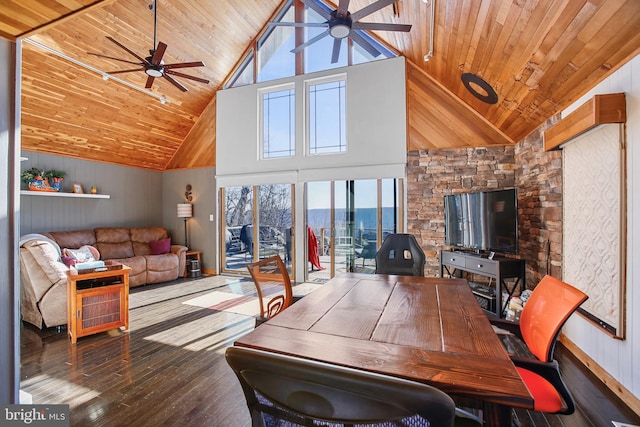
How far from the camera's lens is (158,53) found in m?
3.43

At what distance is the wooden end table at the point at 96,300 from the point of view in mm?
2977

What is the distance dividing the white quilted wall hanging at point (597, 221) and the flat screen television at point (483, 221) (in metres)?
0.57

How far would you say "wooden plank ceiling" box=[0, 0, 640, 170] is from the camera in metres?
2.04

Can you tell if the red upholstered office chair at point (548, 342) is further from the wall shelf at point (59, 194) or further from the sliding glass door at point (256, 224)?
the wall shelf at point (59, 194)

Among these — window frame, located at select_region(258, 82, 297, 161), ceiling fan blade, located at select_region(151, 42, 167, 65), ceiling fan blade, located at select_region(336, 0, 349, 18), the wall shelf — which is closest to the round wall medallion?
ceiling fan blade, located at select_region(336, 0, 349, 18)

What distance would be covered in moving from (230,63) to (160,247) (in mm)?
4236

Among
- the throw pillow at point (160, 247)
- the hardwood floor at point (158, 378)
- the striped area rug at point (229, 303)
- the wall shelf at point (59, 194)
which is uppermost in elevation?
the wall shelf at point (59, 194)

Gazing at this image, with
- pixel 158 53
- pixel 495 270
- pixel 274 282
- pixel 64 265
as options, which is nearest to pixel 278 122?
pixel 158 53

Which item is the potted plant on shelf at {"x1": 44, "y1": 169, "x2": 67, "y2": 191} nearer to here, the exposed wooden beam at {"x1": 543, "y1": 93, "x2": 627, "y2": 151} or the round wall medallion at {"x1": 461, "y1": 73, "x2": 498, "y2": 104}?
the round wall medallion at {"x1": 461, "y1": 73, "x2": 498, "y2": 104}

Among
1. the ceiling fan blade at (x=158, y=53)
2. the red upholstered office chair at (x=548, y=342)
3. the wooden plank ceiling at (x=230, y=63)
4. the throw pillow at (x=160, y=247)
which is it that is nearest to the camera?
the red upholstered office chair at (x=548, y=342)

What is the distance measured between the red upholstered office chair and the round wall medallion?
301cm

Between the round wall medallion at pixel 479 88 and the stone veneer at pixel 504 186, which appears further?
the round wall medallion at pixel 479 88

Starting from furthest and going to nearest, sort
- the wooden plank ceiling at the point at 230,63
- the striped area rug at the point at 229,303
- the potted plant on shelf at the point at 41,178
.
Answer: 1. the potted plant on shelf at the point at 41,178
2. the striped area rug at the point at 229,303
3. the wooden plank ceiling at the point at 230,63

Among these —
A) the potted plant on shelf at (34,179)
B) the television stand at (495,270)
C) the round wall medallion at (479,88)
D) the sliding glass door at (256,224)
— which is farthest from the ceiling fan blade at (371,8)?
the potted plant on shelf at (34,179)
